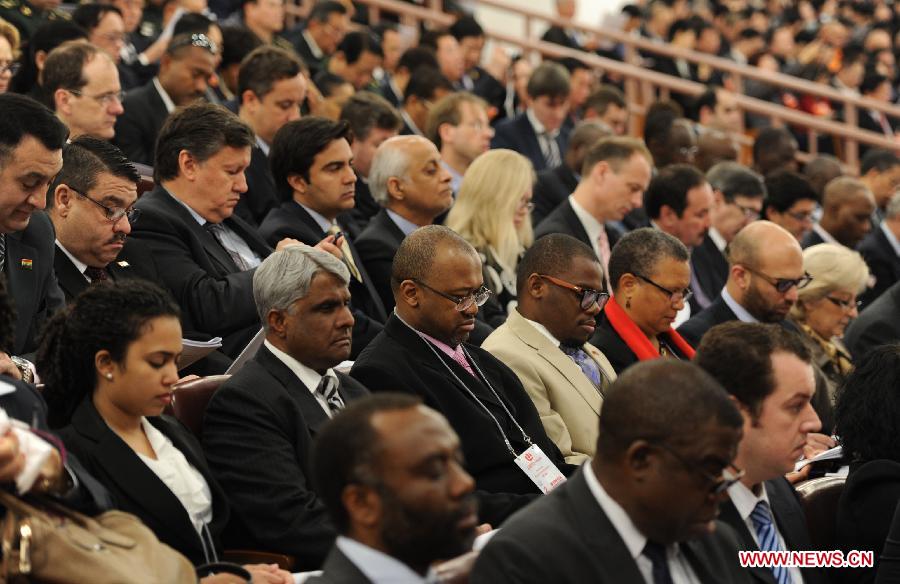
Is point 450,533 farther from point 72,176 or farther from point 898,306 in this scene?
point 898,306

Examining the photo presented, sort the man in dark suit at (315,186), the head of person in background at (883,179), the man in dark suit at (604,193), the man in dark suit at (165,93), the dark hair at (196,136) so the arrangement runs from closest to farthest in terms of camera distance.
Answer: the dark hair at (196,136) < the man in dark suit at (315,186) < the man in dark suit at (165,93) < the man in dark suit at (604,193) < the head of person in background at (883,179)

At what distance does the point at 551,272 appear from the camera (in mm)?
4223

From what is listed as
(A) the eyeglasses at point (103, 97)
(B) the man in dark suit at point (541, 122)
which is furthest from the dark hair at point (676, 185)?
(A) the eyeglasses at point (103, 97)

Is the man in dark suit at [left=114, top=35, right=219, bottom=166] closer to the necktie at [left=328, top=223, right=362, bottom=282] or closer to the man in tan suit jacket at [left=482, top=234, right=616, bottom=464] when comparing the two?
the necktie at [left=328, top=223, right=362, bottom=282]

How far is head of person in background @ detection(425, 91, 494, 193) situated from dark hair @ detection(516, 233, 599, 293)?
8.84 feet

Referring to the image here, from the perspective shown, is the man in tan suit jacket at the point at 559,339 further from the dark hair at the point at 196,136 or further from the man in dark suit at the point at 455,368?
the dark hair at the point at 196,136

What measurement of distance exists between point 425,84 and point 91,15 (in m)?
2.19

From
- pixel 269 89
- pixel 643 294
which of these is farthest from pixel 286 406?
pixel 269 89

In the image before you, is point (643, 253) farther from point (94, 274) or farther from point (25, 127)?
point (25, 127)

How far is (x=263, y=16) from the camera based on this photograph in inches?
348

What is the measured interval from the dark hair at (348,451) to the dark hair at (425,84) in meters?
6.02

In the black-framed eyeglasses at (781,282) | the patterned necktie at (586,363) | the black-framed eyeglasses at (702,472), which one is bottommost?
the patterned necktie at (586,363)

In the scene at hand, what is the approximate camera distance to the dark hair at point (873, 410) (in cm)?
353

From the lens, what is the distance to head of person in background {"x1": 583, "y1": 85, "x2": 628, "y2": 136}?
9.27 metres
